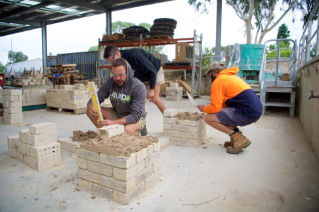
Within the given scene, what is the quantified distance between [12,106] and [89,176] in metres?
4.06

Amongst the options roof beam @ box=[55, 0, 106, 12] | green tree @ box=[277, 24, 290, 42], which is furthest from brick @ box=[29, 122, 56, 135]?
green tree @ box=[277, 24, 290, 42]

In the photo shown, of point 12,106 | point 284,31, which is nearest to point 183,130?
point 12,106

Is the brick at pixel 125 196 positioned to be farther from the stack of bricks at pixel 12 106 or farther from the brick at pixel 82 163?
the stack of bricks at pixel 12 106

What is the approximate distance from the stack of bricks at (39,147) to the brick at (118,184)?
1.06m

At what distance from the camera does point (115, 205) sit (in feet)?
6.27

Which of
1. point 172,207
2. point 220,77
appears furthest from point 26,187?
point 220,77

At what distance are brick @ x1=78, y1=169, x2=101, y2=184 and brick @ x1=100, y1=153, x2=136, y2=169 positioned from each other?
19cm

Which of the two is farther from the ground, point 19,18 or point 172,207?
point 19,18

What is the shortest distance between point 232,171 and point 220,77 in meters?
1.33

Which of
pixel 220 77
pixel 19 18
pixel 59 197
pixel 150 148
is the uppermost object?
pixel 19 18

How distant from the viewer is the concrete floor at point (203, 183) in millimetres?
1925

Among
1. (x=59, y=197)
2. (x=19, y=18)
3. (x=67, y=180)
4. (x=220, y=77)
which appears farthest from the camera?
(x=19, y=18)

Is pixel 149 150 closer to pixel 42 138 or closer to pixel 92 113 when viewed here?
pixel 92 113

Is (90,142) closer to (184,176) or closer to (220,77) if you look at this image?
(184,176)
